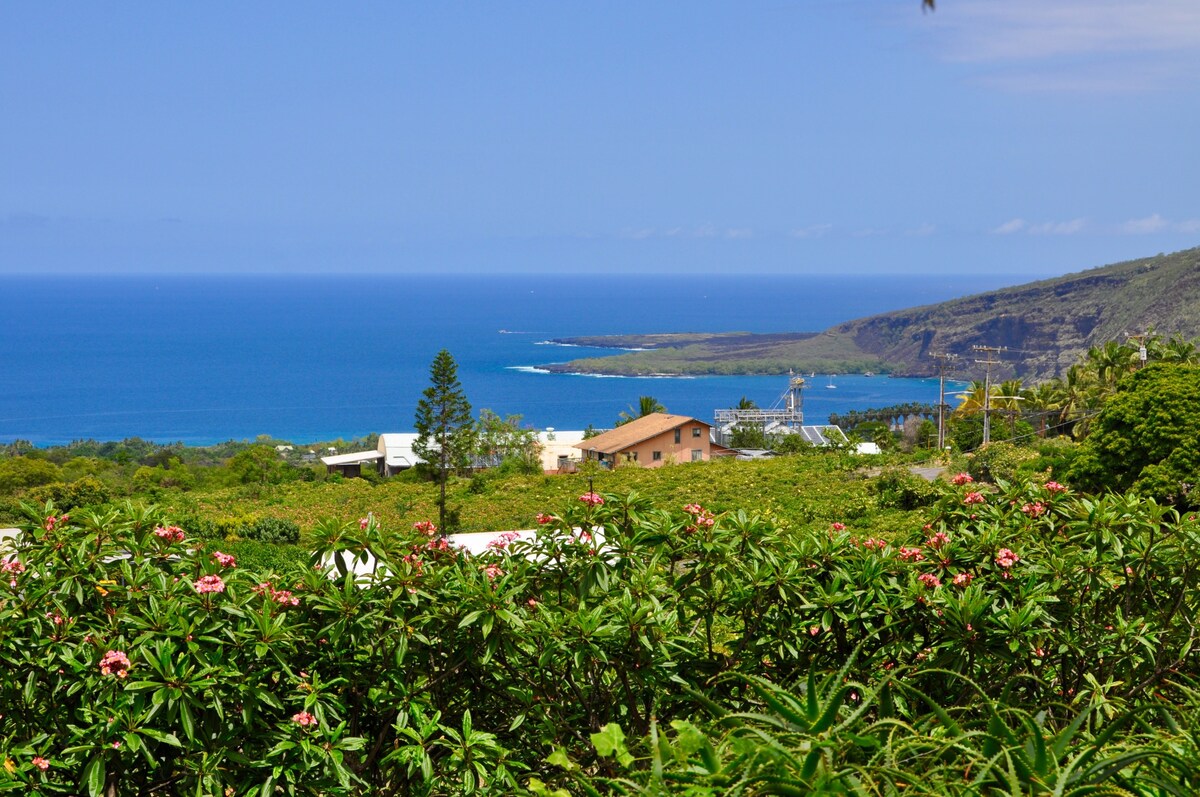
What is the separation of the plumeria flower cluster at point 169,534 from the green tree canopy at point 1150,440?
19467 mm

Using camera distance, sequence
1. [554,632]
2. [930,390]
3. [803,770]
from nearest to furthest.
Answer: [803,770] → [554,632] → [930,390]

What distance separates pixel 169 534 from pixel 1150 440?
20.8 m

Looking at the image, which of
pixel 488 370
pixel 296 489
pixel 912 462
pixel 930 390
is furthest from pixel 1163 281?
pixel 296 489

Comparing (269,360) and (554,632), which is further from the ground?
(554,632)

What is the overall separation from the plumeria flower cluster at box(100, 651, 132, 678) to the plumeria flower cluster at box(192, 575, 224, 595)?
1.23ft

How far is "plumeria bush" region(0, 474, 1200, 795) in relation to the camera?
4.27 m

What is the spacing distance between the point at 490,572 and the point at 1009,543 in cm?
254

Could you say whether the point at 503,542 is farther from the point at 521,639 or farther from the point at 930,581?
the point at 930,581

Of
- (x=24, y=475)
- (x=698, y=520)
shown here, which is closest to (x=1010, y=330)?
(x=24, y=475)

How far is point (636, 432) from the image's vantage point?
47.6 meters

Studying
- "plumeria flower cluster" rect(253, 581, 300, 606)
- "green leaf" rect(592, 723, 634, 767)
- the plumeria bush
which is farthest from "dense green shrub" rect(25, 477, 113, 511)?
"green leaf" rect(592, 723, 634, 767)

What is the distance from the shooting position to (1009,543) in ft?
18.1

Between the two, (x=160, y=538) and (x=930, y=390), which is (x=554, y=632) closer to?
(x=160, y=538)

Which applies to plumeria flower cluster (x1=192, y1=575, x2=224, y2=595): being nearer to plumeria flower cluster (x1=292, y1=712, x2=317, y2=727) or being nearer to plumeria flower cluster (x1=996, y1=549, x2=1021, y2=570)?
plumeria flower cluster (x1=292, y1=712, x2=317, y2=727)
